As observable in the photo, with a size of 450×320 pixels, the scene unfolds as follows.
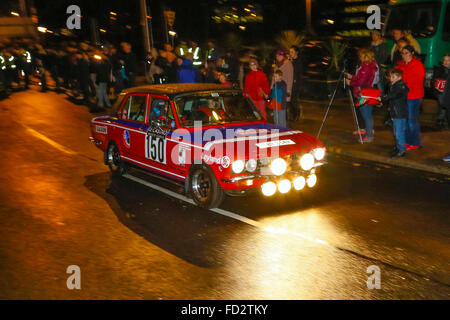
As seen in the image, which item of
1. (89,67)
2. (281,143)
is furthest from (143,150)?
(89,67)

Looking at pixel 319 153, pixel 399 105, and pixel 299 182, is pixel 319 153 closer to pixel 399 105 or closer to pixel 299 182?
pixel 299 182

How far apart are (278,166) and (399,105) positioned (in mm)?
3972

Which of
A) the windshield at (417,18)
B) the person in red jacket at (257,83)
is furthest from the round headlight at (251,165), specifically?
the windshield at (417,18)

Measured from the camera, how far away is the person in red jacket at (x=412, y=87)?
9.85 meters

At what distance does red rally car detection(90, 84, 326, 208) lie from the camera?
652 centimetres

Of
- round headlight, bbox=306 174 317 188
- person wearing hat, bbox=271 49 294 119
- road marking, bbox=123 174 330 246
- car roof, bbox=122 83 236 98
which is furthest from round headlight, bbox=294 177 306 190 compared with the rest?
person wearing hat, bbox=271 49 294 119

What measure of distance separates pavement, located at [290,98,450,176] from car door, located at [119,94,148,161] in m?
4.55

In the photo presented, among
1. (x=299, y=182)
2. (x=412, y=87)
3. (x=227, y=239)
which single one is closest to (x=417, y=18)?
(x=412, y=87)

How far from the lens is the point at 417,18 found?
15.9 m

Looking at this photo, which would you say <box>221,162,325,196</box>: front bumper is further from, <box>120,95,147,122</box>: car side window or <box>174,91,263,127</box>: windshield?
<box>120,95,147,122</box>: car side window

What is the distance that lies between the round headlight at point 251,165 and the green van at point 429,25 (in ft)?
32.8

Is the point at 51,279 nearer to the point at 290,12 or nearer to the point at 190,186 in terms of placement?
the point at 190,186

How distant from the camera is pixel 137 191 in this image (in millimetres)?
7996

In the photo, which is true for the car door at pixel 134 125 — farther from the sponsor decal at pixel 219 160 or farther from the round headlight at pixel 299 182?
the round headlight at pixel 299 182
